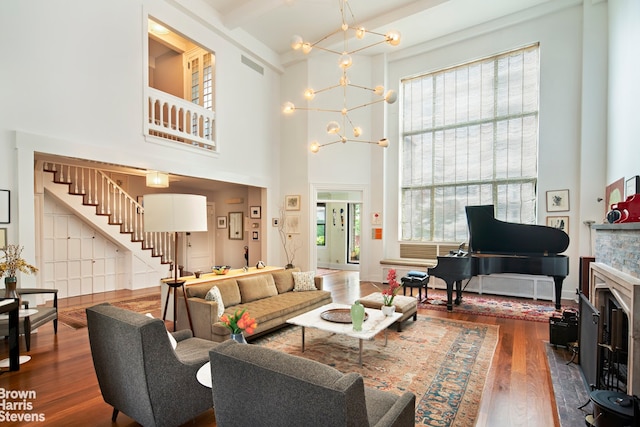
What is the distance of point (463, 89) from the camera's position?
24.2 feet

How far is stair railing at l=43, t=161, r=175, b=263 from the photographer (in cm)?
622

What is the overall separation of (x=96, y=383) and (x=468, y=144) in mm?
7631

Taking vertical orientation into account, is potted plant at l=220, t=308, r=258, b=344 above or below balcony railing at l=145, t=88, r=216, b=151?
below

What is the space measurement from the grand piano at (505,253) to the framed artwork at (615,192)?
84 cm

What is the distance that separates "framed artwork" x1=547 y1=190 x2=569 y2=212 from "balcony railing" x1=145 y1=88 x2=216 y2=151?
6.78m

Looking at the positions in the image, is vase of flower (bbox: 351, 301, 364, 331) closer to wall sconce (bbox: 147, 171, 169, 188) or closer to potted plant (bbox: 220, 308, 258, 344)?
potted plant (bbox: 220, 308, 258, 344)

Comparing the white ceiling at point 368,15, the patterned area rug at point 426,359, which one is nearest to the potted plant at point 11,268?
the patterned area rug at point 426,359

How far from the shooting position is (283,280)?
16.4 feet

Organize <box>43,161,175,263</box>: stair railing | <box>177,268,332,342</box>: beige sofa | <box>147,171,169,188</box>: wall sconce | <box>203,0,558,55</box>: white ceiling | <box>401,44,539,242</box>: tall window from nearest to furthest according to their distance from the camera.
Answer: <box>177,268,332,342</box>: beige sofa
<box>147,171,169,188</box>: wall sconce
<box>43,161,175,263</box>: stair railing
<box>203,0,558,55</box>: white ceiling
<box>401,44,539,242</box>: tall window

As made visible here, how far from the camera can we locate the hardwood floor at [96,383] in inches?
93.4

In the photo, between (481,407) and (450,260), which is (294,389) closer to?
(481,407)

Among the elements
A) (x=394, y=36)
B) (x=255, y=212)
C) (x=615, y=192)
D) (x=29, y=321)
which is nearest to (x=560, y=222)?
(x=615, y=192)

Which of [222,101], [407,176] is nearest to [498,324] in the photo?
[407,176]

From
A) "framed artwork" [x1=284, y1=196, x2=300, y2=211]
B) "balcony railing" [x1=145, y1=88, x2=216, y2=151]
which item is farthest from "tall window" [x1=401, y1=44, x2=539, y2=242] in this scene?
"balcony railing" [x1=145, y1=88, x2=216, y2=151]
